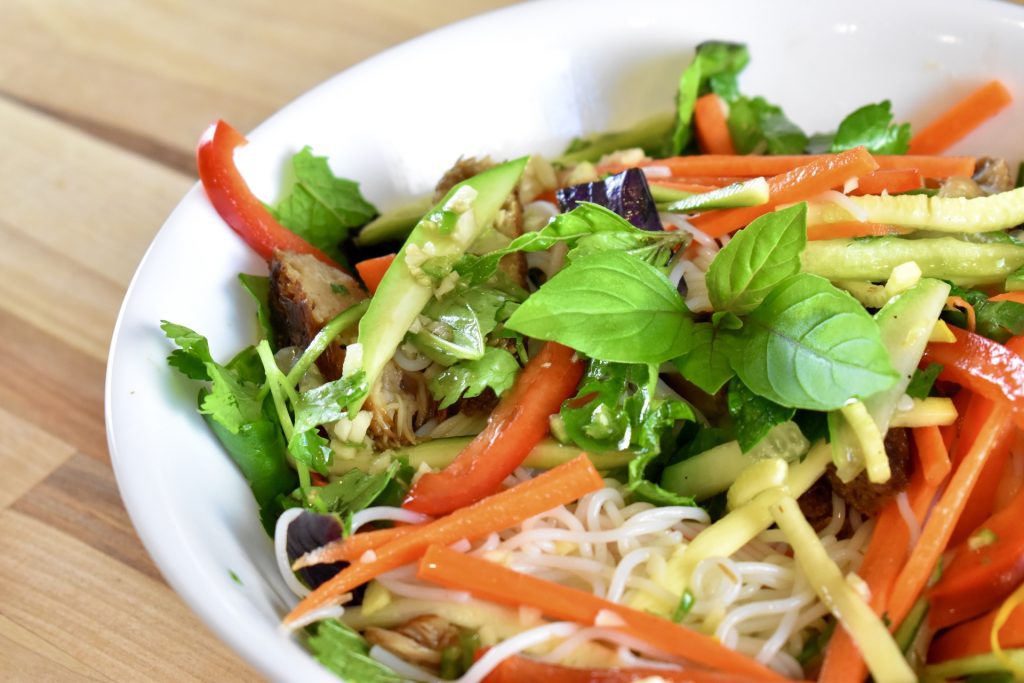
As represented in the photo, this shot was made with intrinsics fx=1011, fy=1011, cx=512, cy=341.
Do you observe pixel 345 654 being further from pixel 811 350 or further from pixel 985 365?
pixel 985 365

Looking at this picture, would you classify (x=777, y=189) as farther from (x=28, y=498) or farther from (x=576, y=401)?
(x=28, y=498)

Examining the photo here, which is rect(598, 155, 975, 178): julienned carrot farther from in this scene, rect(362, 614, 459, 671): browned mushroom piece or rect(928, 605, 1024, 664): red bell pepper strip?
rect(362, 614, 459, 671): browned mushroom piece

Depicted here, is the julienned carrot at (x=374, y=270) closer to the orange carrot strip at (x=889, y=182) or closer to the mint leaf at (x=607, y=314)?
the mint leaf at (x=607, y=314)

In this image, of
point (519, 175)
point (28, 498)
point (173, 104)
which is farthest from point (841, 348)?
point (173, 104)

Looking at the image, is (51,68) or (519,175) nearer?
(519,175)

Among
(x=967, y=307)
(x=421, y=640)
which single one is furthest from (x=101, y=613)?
(x=967, y=307)
